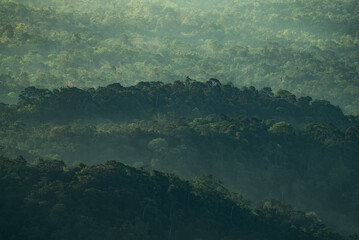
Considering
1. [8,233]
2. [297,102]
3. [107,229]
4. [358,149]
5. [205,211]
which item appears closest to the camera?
[8,233]

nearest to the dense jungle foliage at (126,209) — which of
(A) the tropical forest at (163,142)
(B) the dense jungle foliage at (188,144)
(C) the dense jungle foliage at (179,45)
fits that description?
(A) the tropical forest at (163,142)

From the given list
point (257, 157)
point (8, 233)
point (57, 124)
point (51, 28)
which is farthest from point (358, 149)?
point (51, 28)

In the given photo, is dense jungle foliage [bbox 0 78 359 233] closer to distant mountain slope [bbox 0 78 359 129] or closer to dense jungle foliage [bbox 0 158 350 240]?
distant mountain slope [bbox 0 78 359 129]

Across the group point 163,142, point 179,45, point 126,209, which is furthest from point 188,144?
point 179,45

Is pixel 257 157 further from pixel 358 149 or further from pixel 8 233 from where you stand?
pixel 8 233

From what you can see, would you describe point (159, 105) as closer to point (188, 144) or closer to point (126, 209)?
point (188, 144)

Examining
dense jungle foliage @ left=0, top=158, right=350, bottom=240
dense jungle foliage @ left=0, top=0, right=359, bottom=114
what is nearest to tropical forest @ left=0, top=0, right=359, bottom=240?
dense jungle foliage @ left=0, top=158, right=350, bottom=240
